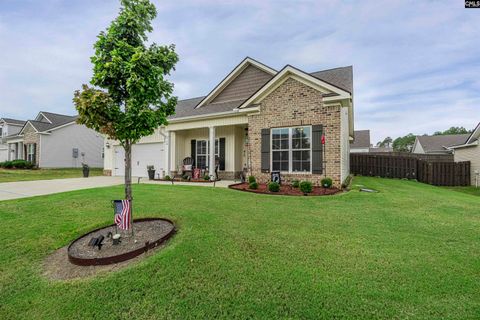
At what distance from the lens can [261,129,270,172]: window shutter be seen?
9656 millimetres

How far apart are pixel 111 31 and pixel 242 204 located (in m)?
4.72

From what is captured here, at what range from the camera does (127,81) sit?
3.37m

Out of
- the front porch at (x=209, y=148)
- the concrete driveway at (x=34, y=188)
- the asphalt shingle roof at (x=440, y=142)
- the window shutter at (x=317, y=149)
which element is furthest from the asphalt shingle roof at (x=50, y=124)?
the asphalt shingle roof at (x=440, y=142)

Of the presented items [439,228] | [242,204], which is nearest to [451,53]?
[439,228]

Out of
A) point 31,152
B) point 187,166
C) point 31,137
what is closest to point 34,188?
point 187,166

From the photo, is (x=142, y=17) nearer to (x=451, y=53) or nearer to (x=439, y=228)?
(x=439, y=228)

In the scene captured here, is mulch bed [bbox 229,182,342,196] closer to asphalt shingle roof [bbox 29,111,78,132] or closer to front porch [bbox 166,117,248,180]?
front porch [bbox 166,117,248,180]

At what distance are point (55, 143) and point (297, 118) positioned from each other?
83.3ft

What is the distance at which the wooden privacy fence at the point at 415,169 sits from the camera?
14453 millimetres

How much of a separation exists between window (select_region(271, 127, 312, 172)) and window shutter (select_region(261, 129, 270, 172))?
217mm

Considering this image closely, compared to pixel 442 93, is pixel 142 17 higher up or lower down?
lower down

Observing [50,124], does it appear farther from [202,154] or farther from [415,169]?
[415,169]

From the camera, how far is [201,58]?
15445 mm

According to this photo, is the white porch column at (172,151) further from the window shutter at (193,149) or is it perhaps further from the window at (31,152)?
the window at (31,152)
